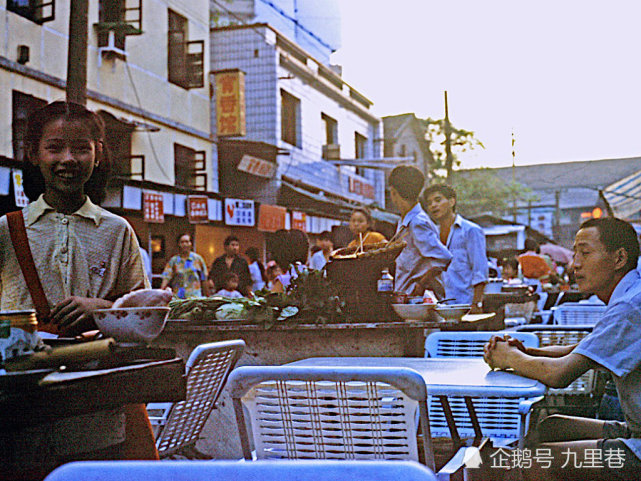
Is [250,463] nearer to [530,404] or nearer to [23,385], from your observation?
[23,385]

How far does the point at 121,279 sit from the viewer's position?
2.48m

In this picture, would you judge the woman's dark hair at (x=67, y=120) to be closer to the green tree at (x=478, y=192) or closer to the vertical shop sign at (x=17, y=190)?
the vertical shop sign at (x=17, y=190)

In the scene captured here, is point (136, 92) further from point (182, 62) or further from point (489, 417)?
point (489, 417)

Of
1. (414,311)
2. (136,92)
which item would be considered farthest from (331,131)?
(414,311)

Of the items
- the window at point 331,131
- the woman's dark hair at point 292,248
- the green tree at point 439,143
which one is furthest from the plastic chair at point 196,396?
the green tree at point 439,143

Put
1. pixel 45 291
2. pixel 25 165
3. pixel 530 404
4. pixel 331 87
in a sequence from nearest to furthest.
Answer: pixel 45 291 → pixel 25 165 → pixel 530 404 → pixel 331 87

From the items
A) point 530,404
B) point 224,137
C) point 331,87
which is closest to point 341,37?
point 331,87

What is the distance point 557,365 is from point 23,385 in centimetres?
230

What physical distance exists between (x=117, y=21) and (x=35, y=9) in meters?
2.49

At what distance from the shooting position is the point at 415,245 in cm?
579

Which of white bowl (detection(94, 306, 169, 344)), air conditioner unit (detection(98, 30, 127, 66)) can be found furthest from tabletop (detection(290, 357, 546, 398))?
air conditioner unit (detection(98, 30, 127, 66))

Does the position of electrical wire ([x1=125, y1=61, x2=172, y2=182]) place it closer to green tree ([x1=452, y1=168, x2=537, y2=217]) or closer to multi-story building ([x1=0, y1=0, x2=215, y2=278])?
multi-story building ([x1=0, y1=0, x2=215, y2=278])

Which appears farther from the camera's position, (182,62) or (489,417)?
→ (182,62)

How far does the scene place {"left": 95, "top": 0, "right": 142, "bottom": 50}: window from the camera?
53.2 ft
